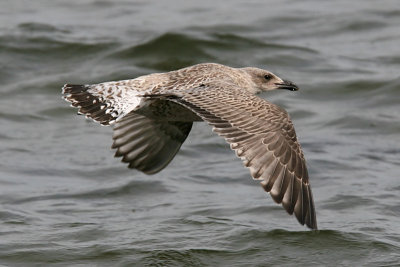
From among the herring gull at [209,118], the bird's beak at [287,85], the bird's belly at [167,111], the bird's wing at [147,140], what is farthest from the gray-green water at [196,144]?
the bird's beak at [287,85]

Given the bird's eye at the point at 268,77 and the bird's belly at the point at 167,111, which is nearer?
the bird's belly at the point at 167,111

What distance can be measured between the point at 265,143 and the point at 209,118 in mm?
392

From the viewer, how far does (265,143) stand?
21.0 ft

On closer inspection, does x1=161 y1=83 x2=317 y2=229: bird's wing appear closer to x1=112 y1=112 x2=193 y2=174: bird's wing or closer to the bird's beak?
x1=112 y1=112 x2=193 y2=174: bird's wing

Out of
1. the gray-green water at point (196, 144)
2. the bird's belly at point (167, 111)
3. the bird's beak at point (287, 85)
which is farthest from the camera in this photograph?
the bird's beak at point (287, 85)

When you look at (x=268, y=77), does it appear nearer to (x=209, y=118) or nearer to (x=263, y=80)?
(x=263, y=80)

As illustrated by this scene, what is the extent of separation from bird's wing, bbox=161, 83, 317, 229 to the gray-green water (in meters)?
0.93

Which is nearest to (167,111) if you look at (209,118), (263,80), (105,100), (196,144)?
(105,100)

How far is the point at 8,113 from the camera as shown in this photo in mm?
11031

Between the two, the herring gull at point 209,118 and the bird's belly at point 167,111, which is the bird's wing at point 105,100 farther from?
the bird's belly at point 167,111

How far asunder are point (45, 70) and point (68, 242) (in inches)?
202

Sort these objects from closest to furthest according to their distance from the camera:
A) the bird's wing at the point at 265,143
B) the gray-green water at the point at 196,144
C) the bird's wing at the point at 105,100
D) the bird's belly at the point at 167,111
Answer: the bird's wing at the point at 265,143
the bird's wing at the point at 105,100
the bird's belly at the point at 167,111
the gray-green water at the point at 196,144

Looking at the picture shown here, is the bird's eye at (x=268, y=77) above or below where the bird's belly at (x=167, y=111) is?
above

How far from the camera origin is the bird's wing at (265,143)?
20.6 ft
